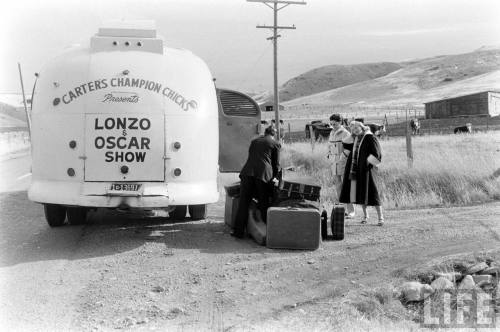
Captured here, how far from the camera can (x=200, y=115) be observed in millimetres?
9844

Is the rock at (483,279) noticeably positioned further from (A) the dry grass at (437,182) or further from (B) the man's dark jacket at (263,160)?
(A) the dry grass at (437,182)

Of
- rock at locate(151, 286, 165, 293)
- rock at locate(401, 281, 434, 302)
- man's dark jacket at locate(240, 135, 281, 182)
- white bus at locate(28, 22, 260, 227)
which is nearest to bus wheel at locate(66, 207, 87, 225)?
white bus at locate(28, 22, 260, 227)

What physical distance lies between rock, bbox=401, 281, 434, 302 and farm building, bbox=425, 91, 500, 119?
62.1 meters

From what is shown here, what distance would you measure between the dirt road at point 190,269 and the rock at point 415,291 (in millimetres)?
478

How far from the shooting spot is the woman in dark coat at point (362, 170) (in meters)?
10.4

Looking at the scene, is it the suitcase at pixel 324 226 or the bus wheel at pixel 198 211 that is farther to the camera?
the bus wheel at pixel 198 211

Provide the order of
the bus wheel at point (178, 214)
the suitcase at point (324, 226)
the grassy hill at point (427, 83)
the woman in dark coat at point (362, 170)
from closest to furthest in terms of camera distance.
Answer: the suitcase at point (324, 226), the woman in dark coat at point (362, 170), the bus wheel at point (178, 214), the grassy hill at point (427, 83)

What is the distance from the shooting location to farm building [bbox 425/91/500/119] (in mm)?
66188

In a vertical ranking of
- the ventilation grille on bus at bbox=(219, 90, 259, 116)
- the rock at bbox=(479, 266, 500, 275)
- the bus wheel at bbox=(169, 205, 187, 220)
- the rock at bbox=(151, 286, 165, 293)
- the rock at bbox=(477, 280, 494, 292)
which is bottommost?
the rock at bbox=(151, 286, 165, 293)

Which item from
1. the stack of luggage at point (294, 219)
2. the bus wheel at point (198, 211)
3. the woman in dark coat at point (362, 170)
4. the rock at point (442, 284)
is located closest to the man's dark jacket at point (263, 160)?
the stack of luggage at point (294, 219)

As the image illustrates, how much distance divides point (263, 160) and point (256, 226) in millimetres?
957

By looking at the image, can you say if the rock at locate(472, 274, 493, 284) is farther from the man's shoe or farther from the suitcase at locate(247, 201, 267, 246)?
the man's shoe

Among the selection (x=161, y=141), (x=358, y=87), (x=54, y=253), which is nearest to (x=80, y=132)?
(x=161, y=141)

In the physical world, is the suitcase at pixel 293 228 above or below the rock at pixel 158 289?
above
